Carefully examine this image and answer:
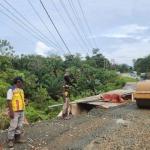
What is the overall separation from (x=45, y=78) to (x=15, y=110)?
1895 centimetres

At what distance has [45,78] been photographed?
2972cm

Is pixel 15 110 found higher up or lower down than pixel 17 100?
lower down

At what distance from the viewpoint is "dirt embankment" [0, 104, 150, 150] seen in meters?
10.2

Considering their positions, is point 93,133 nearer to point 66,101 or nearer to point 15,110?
point 15,110

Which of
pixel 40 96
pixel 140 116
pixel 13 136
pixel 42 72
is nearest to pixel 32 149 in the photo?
pixel 13 136

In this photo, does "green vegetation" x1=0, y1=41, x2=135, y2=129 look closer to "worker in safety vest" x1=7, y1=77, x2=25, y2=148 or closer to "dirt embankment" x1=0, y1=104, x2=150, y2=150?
"dirt embankment" x1=0, y1=104, x2=150, y2=150

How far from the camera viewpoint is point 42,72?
30.4 m

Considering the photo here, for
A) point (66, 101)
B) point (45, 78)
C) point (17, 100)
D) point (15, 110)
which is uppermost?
point (45, 78)

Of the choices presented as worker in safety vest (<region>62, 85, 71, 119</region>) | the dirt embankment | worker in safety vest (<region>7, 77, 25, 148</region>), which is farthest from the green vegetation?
worker in safety vest (<region>7, 77, 25, 148</region>)

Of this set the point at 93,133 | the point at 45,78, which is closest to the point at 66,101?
the point at 93,133

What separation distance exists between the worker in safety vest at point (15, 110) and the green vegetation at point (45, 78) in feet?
28.3

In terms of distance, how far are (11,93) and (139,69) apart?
108m

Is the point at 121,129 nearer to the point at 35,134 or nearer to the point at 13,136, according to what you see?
the point at 35,134

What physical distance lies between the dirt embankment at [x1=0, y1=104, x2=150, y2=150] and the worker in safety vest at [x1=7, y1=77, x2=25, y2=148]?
337 millimetres
